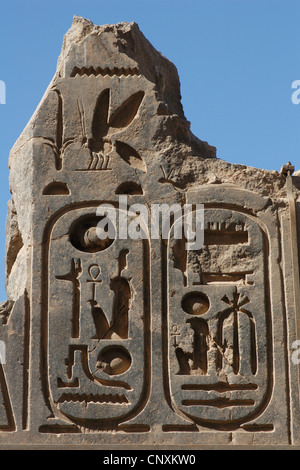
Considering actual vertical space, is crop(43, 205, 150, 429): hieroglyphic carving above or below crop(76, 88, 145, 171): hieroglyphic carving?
below

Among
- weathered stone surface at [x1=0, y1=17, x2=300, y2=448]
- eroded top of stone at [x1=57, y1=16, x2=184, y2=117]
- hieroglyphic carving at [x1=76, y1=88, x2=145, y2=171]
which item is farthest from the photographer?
eroded top of stone at [x1=57, y1=16, x2=184, y2=117]

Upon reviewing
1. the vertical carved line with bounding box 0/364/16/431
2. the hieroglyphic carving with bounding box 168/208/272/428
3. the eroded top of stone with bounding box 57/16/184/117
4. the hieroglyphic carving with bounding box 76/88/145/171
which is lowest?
the vertical carved line with bounding box 0/364/16/431

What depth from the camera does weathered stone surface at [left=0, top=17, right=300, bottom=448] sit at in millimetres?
6441

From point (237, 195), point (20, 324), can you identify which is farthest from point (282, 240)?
point (20, 324)

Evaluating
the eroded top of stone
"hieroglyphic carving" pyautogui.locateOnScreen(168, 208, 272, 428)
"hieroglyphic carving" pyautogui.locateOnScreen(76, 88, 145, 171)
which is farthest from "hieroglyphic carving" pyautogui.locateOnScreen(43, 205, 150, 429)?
the eroded top of stone

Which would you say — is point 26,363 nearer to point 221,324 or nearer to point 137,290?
point 137,290

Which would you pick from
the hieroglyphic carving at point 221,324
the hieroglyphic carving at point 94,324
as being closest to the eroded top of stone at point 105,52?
the hieroglyphic carving at point 94,324

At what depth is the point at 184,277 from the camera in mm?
6668

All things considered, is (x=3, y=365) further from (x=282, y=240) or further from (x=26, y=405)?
(x=282, y=240)

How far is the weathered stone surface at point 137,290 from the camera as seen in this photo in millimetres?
6441

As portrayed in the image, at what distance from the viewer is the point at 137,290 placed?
21.7 ft

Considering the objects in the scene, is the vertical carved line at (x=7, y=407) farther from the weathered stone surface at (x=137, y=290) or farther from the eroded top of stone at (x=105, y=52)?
the eroded top of stone at (x=105, y=52)

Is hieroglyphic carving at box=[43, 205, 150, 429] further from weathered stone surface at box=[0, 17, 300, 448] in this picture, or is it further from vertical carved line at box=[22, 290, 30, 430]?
vertical carved line at box=[22, 290, 30, 430]


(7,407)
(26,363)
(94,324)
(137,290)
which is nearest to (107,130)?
(137,290)
